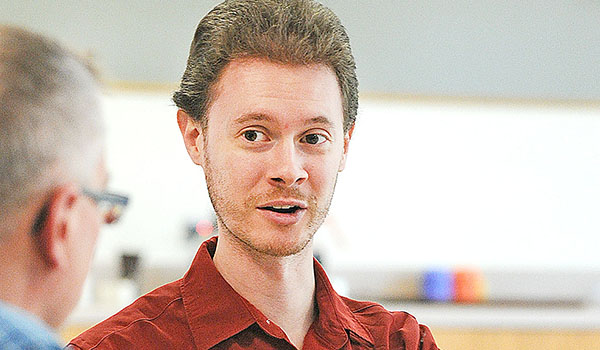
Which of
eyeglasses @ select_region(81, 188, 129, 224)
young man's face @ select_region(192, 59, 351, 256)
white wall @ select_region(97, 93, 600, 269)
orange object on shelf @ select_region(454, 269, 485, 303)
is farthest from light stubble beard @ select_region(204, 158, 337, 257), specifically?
orange object on shelf @ select_region(454, 269, 485, 303)

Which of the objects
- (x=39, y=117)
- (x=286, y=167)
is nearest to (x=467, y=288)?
(x=286, y=167)

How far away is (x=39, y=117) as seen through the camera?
83 centimetres

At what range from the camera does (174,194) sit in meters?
4.55

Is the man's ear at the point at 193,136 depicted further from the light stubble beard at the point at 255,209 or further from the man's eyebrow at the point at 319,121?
the man's eyebrow at the point at 319,121

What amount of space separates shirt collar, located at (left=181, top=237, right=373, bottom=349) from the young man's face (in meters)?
0.09

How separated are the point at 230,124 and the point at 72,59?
55 centimetres

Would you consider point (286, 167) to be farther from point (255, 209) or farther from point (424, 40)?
point (424, 40)

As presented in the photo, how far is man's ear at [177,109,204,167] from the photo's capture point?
4.98ft

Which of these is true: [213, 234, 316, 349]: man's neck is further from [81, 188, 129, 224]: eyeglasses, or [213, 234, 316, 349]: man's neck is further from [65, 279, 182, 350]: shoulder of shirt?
[81, 188, 129, 224]: eyeglasses

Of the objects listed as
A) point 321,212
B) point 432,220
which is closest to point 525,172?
point 432,220

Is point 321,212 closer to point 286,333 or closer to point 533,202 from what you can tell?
point 286,333

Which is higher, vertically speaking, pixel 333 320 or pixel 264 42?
pixel 264 42

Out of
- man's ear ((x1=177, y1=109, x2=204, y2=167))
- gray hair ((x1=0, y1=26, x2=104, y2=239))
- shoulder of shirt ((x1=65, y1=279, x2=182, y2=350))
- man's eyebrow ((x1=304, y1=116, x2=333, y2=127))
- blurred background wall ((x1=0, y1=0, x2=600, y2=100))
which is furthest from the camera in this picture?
blurred background wall ((x1=0, y1=0, x2=600, y2=100))

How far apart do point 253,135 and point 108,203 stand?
50 cm
